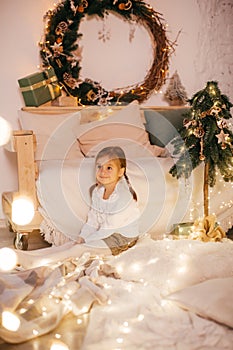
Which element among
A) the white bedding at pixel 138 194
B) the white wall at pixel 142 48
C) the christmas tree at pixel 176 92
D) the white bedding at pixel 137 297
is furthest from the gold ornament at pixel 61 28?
the white bedding at pixel 137 297

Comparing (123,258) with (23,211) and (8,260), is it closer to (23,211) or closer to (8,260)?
(8,260)

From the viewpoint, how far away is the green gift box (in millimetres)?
3332

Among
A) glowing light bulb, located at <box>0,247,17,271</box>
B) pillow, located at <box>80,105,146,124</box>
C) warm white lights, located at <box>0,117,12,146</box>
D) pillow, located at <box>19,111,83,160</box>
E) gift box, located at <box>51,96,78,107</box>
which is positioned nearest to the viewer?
glowing light bulb, located at <box>0,247,17,271</box>

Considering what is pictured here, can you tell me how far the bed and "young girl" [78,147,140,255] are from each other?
2.9 inches

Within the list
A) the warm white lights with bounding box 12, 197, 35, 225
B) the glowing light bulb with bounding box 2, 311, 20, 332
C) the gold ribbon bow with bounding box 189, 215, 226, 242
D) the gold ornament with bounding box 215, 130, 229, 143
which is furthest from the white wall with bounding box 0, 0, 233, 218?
the glowing light bulb with bounding box 2, 311, 20, 332

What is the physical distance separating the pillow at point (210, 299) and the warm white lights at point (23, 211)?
1.06m

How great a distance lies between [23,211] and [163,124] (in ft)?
3.92

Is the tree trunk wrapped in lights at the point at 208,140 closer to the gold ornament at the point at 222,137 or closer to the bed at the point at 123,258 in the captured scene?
the gold ornament at the point at 222,137

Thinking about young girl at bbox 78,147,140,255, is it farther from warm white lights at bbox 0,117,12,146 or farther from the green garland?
warm white lights at bbox 0,117,12,146

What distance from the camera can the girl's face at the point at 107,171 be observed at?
2.66 metres

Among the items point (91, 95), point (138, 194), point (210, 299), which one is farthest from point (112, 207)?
point (91, 95)

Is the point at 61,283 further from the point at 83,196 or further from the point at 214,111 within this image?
the point at 214,111

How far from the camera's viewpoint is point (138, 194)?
2.77 metres

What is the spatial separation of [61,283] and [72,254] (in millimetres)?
418
